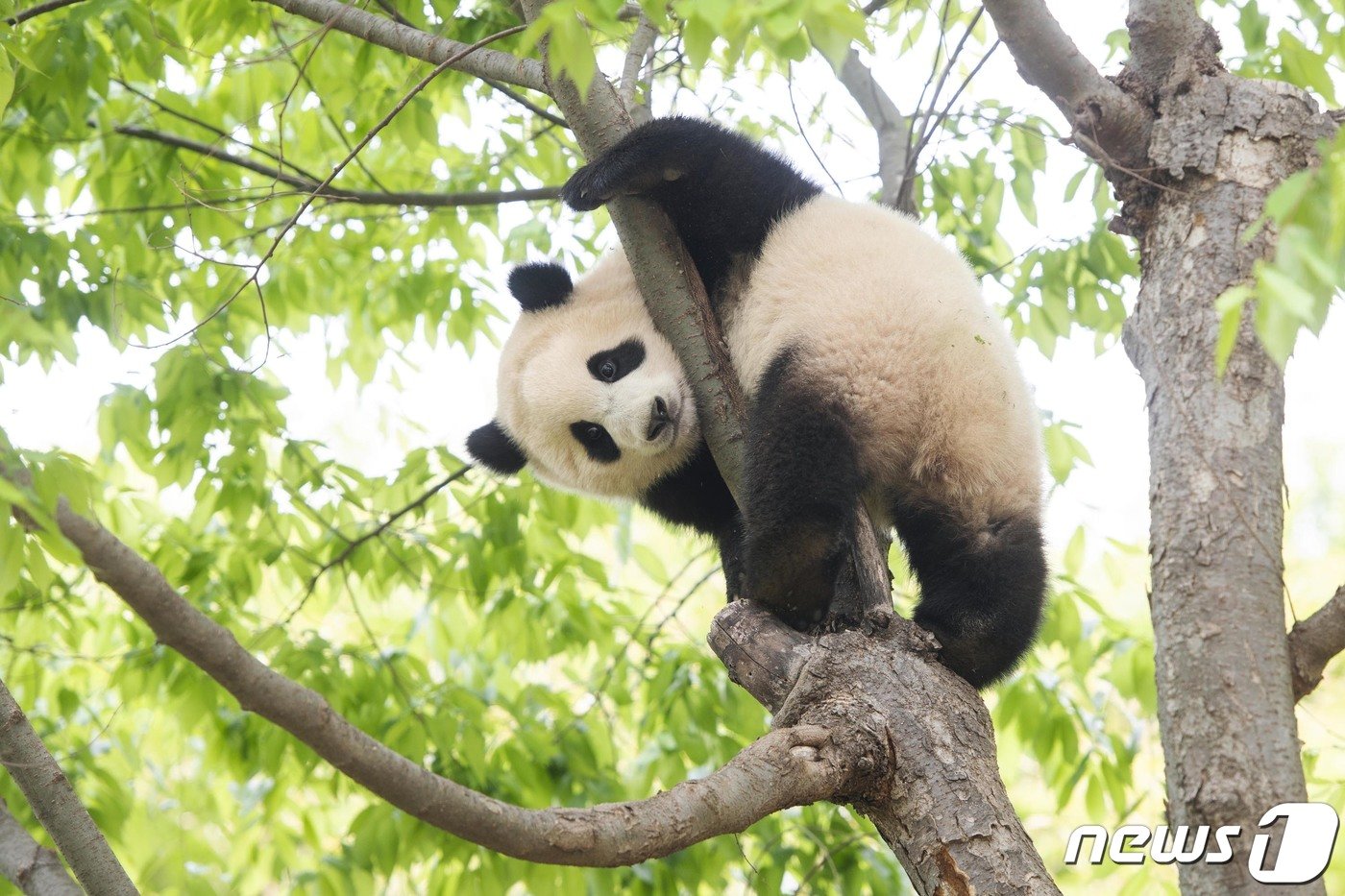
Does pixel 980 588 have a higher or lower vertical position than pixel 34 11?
lower

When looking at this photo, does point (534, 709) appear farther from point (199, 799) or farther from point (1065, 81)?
point (1065, 81)

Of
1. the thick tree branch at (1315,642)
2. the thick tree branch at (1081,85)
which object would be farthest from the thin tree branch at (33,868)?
the thick tree branch at (1081,85)

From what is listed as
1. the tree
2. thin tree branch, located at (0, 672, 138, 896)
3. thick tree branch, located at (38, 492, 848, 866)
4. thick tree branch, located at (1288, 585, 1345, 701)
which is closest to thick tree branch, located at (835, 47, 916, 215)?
the tree

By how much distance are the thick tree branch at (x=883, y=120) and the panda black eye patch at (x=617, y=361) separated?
1.37 m

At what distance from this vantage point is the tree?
198 cm

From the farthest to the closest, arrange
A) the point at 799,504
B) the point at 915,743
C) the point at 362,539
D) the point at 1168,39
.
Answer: the point at 362,539, the point at 1168,39, the point at 799,504, the point at 915,743

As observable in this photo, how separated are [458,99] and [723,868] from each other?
3586 millimetres

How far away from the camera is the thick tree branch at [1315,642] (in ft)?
7.20

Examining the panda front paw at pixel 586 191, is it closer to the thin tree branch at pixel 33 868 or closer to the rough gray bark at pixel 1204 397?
the rough gray bark at pixel 1204 397

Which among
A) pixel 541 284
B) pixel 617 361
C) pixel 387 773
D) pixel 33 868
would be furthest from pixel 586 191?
pixel 33 868

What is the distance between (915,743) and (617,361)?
5.51 feet

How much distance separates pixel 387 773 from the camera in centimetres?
164

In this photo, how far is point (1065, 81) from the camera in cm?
286

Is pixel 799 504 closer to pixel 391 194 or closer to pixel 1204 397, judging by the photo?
pixel 1204 397
